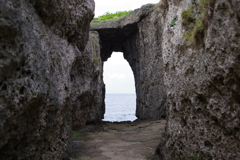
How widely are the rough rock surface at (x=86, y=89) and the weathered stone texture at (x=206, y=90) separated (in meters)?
6.27

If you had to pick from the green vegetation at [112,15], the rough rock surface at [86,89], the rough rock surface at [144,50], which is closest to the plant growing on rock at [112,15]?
A: the green vegetation at [112,15]

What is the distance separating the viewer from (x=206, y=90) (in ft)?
13.6

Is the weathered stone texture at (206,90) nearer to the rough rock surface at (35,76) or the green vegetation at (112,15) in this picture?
the rough rock surface at (35,76)

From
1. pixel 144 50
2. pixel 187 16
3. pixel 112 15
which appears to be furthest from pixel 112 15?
pixel 187 16

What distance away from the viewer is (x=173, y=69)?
5.44m

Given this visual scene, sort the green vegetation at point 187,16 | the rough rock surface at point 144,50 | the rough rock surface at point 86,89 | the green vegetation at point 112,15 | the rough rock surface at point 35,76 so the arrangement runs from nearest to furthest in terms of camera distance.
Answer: the rough rock surface at point 35,76, the green vegetation at point 187,16, the rough rock surface at point 86,89, the rough rock surface at point 144,50, the green vegetation at point 112,15

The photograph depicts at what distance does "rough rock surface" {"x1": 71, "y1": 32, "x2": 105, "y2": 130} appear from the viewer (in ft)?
36.8

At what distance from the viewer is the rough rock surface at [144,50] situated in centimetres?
1457

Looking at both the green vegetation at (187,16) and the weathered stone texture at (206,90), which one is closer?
the weathered stone texture at (206,90)

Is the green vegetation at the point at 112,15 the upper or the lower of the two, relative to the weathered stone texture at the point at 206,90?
upper

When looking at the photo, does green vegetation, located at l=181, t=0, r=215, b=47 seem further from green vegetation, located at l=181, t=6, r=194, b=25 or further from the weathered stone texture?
the weathered stone texture

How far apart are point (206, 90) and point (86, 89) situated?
8.34 meters

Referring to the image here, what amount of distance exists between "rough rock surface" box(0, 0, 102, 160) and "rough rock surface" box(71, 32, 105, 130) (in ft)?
16.1

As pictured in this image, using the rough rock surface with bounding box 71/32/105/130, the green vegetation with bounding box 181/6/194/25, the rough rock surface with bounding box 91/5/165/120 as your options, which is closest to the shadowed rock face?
the green vegetation with bounding box 181/6/194/25
